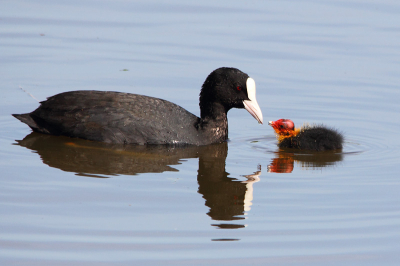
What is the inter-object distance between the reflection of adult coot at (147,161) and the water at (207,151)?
0.08 ft

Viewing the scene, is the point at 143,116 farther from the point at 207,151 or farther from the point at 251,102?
the point at 251,102

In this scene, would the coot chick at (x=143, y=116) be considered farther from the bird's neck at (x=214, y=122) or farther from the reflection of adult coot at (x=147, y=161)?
the reflection of adult coot at (x=147, y=161)

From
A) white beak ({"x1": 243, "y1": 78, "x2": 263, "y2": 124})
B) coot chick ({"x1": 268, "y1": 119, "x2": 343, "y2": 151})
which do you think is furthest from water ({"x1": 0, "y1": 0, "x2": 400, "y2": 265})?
white beak ({"x1": 243, "y1": 78, "x2": 263, "y2": 124})

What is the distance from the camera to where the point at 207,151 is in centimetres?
830

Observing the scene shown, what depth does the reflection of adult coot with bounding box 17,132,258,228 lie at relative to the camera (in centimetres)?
643

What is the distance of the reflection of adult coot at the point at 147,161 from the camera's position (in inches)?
253

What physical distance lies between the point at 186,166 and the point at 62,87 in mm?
3622

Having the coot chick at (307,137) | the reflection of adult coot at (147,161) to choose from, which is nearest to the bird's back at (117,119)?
the reflection of adult coot at (147,161)

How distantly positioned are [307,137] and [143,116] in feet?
6.35

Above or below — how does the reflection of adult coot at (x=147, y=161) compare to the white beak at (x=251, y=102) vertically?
below

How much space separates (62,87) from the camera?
1040cm

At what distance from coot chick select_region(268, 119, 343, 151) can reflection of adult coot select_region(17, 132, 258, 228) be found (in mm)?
701

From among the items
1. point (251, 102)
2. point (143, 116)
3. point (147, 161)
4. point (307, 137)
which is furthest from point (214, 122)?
point (147, 161)

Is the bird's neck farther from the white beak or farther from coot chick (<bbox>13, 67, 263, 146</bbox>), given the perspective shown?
the white beak
